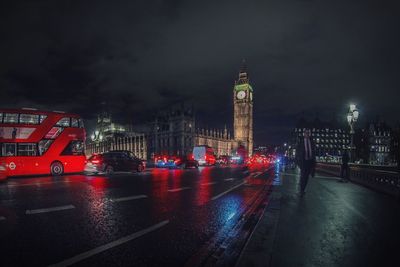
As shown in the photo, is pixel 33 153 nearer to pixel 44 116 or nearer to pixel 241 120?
pixel 44 116

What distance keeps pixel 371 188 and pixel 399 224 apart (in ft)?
28.7

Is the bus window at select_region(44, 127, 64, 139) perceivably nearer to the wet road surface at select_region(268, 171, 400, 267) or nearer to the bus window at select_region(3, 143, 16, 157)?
the bus window at select_region(3, 143, 16, 157)

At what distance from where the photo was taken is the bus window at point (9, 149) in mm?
17797

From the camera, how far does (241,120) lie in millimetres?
170750

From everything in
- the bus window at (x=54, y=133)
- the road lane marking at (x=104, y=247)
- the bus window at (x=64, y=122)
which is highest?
the bus window at (x=64, y=122)

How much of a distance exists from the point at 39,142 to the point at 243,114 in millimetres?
155619

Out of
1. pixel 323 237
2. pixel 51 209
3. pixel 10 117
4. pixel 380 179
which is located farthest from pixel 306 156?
pixel 10 117

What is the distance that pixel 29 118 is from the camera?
18.7 meters

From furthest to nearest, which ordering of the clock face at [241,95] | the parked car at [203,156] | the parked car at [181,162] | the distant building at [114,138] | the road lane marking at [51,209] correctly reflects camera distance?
Result: the clock face at [241,95], the distant building at [114,138], the parked car at [203,156], the parked car at [181,162], the road lane marking at [51,209]

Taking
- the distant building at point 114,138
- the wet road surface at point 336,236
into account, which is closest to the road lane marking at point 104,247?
the wet road surface at point 336,236

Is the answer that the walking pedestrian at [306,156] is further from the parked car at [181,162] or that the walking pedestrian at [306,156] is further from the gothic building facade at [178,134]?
the gothic building facade at [178,134]

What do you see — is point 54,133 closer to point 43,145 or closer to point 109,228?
point 43,145

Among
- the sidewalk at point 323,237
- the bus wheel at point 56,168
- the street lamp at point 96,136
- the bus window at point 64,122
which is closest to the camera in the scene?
the sidewalk at point 323,237

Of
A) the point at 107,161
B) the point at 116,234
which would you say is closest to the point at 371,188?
the point at 116,234
